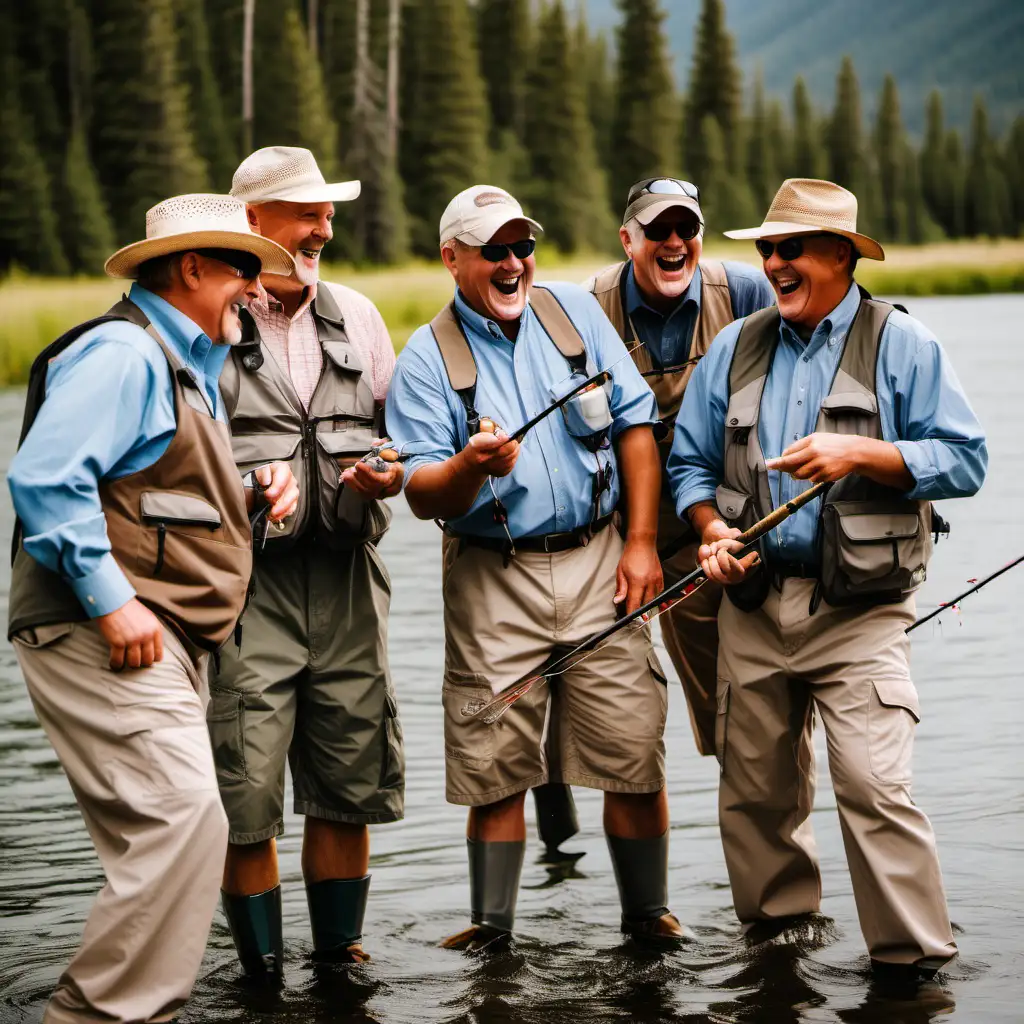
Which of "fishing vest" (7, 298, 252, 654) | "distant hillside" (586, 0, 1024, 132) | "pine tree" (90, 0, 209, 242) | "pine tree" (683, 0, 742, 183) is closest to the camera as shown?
"fishing vest" (7, 298, 252, 654)

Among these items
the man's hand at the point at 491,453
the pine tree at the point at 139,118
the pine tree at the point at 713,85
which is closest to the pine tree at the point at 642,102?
the pine tree at the point at 713,85

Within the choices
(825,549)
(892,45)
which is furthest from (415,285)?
(892,45)

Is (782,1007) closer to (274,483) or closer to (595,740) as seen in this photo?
(595,740)

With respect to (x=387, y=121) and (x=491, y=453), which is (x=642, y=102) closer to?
(x=387, y=121)

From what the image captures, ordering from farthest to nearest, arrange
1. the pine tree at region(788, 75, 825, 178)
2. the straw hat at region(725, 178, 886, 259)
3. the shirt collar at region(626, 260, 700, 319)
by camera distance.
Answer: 1. the pine tree at region(788, 75, 825, 178)
2. the shirt collar at region(626, 260, 700, 319)
3. the straw hat at region(725, 178, 886, 259)

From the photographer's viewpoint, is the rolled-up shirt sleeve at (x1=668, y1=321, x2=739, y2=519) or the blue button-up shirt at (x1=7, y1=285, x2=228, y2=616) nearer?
the blue button-up shirt at (x1=7, y1=285, x2=228, y2=616)

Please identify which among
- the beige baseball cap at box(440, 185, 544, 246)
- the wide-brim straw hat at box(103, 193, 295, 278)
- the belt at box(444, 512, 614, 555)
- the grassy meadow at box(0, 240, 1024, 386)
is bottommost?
the belt at box(444, 512, 614, 555)

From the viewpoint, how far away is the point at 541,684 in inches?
197

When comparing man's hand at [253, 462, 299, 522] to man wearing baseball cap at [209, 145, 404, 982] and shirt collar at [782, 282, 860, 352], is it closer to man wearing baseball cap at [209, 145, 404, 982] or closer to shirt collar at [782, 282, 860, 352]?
man wearing baseball cap at [209, 145, 404, 982]

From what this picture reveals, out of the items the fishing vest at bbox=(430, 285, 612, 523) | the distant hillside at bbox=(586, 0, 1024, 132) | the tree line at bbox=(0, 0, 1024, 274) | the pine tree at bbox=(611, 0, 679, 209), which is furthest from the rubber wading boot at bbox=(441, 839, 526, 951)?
the distant hillside at bbox=(586, 0, 1024, 132)

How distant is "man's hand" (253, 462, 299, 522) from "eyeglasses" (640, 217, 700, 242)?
1451 millimetres

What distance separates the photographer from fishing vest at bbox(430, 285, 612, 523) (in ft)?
16.1

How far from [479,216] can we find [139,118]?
42.1 m

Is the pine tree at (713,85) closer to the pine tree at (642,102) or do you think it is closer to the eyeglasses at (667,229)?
the pine tree at (642,102)
